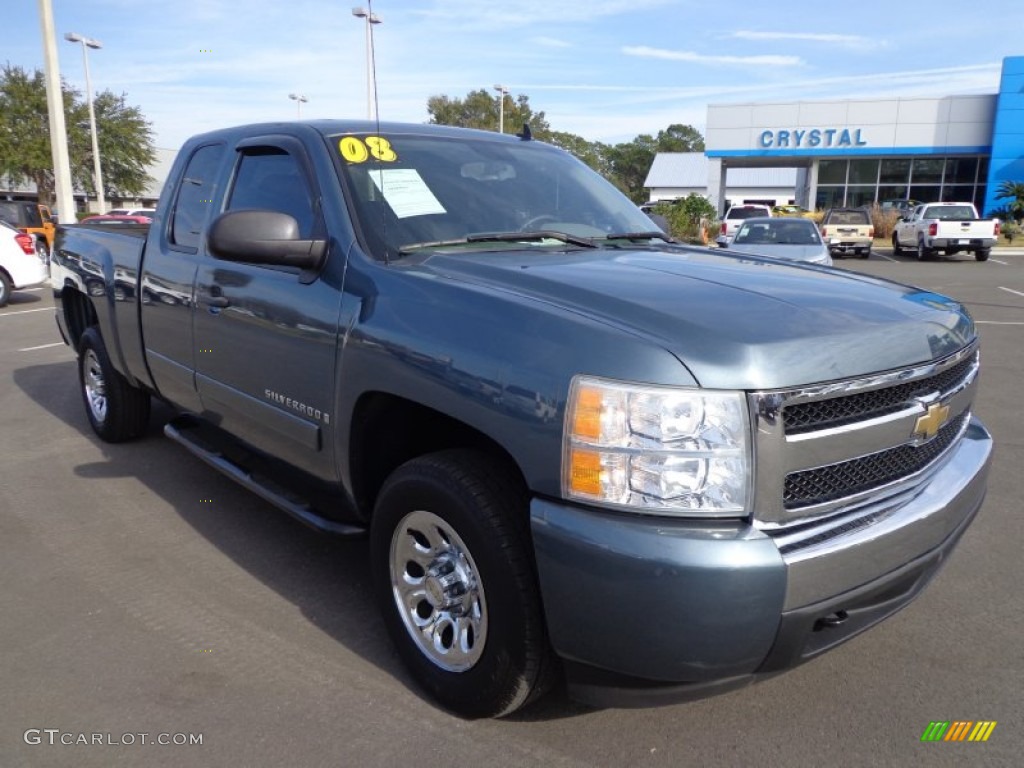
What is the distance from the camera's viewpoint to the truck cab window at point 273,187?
326 cm

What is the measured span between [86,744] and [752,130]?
4114 cm

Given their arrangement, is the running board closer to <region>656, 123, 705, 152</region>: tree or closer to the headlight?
the headlight

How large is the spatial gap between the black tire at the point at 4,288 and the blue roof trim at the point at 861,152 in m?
33.4

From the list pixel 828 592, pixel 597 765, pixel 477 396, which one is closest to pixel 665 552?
pixel 828 592

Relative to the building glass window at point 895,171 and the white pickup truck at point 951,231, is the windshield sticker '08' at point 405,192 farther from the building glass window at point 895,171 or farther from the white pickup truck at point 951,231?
the building glass window at point 895,171

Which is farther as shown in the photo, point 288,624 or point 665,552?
point 288,624

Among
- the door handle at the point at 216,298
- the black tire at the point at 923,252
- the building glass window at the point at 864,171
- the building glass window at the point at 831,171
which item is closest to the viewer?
the door handle at the point at 216,298

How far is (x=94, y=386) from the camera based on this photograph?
5641 millimetres

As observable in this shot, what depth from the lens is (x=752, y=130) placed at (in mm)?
39125

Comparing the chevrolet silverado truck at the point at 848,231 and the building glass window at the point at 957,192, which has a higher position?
the building glass window at the point at 957,192

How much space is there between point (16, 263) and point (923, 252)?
25.0 m

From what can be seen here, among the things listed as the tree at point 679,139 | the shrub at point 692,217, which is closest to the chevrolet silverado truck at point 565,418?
the shrub at point 692,217

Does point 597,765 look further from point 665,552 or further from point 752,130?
point 752,130

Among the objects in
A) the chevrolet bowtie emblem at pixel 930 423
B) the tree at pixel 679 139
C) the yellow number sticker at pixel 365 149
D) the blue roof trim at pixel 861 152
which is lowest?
the chevrolet bowtie emblem at pixel 930 423
